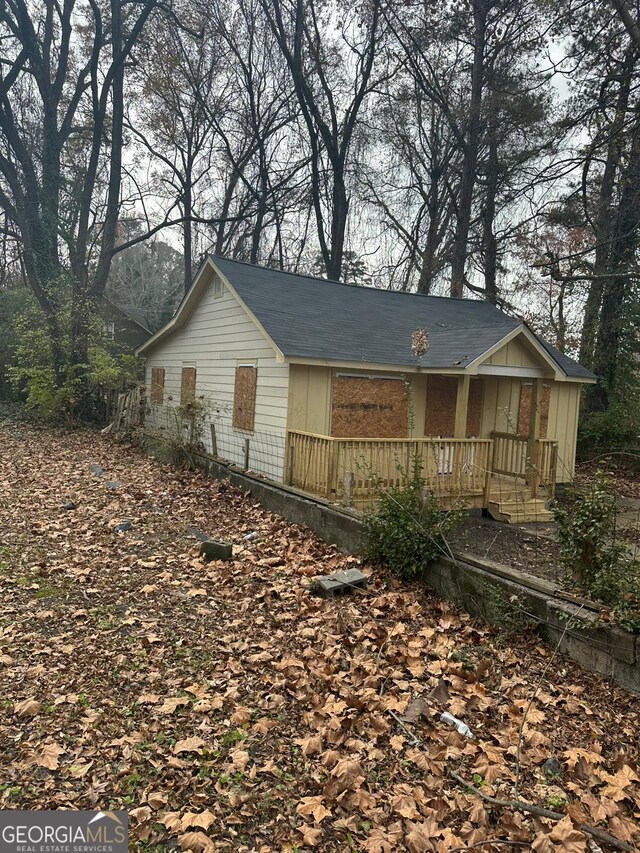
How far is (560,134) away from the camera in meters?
16.3

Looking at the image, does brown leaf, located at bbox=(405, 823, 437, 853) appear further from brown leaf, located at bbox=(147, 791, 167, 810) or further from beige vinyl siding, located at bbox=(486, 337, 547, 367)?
beige vinyl siding, located at bbox=(486, 337, 547, 367)

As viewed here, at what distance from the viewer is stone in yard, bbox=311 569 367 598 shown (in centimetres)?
577

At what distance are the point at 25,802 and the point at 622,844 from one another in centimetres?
320

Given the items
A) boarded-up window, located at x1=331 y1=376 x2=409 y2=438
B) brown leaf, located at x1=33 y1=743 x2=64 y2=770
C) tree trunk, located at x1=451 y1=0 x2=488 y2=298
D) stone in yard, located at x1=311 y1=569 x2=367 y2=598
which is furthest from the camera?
tree trunk, located at x1=451 y1=0 x2=488 y2=298

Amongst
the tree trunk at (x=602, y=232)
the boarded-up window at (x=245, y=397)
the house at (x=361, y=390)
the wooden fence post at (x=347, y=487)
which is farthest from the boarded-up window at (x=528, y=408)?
the wooden fence post at (x=347, y=487)

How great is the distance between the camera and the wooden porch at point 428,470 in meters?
8.49

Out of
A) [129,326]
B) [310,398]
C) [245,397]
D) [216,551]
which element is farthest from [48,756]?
[129,326]

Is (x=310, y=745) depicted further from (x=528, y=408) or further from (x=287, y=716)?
(x=528, y=408)

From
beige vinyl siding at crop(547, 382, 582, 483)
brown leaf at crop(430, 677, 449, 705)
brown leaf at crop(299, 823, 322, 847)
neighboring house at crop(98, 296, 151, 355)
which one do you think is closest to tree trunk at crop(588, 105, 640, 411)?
beige vinyl siding at crop(547, 382, 582, 483)

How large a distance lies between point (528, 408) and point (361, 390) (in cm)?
535

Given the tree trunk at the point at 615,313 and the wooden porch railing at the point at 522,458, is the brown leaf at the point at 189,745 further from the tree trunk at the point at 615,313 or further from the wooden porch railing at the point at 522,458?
the tree trunk at the point at 615,313

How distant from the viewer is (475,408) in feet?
44.1

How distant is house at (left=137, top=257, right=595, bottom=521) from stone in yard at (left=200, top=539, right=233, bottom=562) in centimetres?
197

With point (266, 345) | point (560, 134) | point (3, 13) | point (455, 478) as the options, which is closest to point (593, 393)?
point (560, 134)
